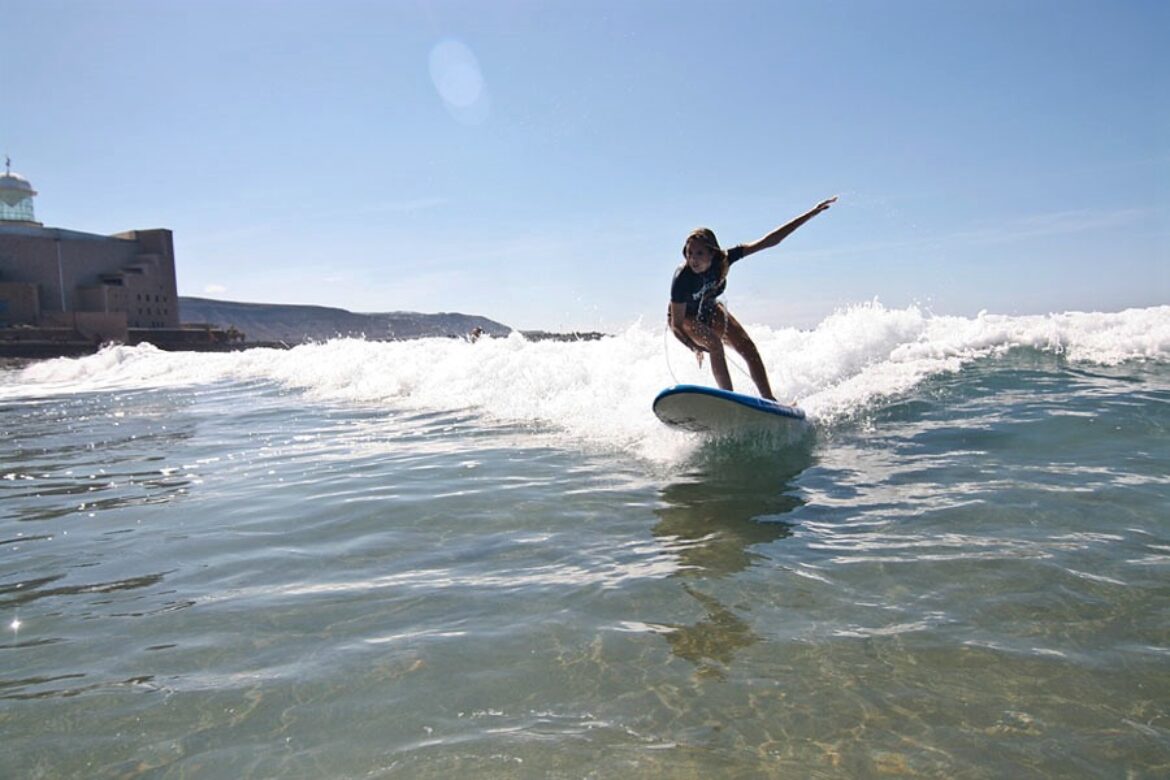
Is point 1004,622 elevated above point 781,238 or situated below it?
below

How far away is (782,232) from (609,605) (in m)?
5.36

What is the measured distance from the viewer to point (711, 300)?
722 cm

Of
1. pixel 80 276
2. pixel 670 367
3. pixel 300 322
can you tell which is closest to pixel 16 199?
pixel 80 276

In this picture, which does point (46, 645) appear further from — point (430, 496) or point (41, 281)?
point (41, 281)

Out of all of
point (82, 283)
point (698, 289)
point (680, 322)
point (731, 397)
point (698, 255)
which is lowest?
point (731, 397)

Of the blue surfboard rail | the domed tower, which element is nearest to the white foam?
the blue surfboard rail

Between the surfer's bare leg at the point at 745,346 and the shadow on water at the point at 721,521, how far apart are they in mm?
890

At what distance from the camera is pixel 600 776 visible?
191 cm

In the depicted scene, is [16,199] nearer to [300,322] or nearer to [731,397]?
[300,322]

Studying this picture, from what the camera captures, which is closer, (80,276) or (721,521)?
(721,521)

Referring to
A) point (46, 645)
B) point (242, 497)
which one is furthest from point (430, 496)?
point (46, 645)

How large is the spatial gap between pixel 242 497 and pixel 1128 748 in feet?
18.3

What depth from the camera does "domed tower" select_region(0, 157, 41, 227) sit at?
6519cm

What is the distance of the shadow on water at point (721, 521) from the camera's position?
2.71 metres
